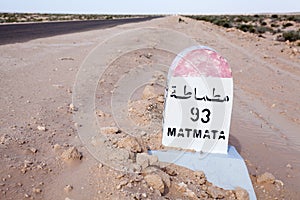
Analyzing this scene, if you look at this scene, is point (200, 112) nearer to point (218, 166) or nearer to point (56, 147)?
point (218, 166)

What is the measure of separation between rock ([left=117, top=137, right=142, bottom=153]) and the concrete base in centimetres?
21

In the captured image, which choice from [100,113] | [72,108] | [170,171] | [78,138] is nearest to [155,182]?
[170,171]

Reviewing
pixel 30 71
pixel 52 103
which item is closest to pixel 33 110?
pixel 52 103

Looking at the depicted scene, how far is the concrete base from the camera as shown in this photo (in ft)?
11.2

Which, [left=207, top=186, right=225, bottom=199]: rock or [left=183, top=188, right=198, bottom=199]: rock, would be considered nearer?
[left=183, top=188, right=198, bottom=199]: rock

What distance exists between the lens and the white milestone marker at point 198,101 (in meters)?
3.62

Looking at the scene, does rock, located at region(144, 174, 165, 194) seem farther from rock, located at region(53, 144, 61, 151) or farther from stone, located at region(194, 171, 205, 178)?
rock, located at region(53, 144, 61, 151)

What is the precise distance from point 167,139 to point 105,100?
221cm

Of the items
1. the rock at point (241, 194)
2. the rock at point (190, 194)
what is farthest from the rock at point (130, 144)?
the rock at point (241, 194)

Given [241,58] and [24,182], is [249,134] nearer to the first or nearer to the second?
[24,182]

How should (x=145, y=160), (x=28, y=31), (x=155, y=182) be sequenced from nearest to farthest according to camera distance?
(x=155, y=182) < (x=145, y=160) < (x=28, y=31)

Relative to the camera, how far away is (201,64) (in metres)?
3.61

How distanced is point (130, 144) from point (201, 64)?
117 cm

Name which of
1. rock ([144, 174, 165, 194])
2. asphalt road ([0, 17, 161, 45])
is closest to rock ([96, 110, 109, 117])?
rock ([144, 174, 165, 194])
